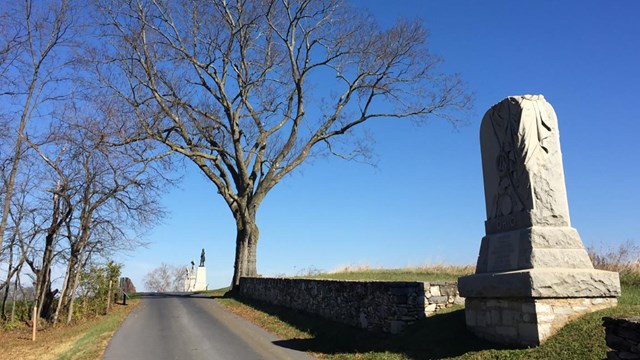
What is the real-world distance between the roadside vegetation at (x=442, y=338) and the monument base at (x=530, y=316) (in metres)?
0.14

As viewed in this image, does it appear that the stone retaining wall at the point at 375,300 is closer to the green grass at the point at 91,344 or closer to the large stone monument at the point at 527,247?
the large stone monument at the point at 527,247

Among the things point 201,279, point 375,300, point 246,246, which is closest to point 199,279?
point 201,279

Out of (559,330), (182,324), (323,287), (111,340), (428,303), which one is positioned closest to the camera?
(559,330)

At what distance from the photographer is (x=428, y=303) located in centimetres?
1045

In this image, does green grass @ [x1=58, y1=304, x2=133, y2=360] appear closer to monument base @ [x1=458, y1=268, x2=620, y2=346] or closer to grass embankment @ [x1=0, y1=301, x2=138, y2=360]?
grass embankment @ [x1=0, y1=301, x2=138, y2=360]

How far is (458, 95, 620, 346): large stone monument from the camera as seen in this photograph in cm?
734

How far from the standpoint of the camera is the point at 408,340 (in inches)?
381

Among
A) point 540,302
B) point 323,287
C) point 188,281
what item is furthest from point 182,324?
point 188,281

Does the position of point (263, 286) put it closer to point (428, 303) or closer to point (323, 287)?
point (323, 287)

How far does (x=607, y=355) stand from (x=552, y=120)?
13.6ft

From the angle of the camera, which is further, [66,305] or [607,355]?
[66,305]

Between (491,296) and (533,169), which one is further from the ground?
(533,169)

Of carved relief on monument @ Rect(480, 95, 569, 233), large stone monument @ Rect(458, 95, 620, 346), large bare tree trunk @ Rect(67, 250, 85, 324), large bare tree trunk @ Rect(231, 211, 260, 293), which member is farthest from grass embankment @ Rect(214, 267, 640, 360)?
large bare tree trunk @ Rect(231, 211, 260, 293)

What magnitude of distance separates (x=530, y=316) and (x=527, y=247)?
111 centimetres
